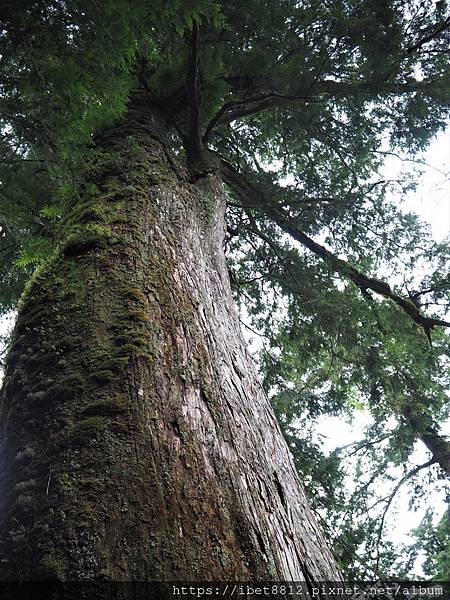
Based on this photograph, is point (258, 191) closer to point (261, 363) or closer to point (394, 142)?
point (394, 142)

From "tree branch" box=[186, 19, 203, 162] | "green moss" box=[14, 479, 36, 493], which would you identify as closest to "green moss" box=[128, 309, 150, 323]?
"green moss" box=[14, 479, 36, 493]

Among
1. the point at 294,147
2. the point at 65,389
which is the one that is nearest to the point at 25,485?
the point at 65,389

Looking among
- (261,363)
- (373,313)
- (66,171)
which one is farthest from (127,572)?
(261,363)

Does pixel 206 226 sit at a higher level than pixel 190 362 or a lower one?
higher

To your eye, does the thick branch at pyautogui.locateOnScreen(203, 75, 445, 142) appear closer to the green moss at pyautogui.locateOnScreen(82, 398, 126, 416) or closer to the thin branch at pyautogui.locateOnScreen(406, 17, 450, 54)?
the thin branch at pyautogui.locateOnScreen(406, 17, 450, 54)

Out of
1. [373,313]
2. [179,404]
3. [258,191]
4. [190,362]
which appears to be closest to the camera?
[179,404]

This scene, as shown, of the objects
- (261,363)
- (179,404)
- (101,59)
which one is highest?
(261,363)

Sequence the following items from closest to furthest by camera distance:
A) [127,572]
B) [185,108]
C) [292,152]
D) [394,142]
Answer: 1. [127,572]
2. [185,108]
3. [394,142]
4. [292,152]

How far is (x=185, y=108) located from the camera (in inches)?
192

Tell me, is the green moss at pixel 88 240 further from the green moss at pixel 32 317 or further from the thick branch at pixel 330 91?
the thick branch at pixel 330 91

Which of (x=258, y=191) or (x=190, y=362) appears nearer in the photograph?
(x=190, y=362)

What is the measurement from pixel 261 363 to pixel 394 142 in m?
4.13

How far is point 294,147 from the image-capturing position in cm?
741

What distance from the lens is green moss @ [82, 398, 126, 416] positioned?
151cm
